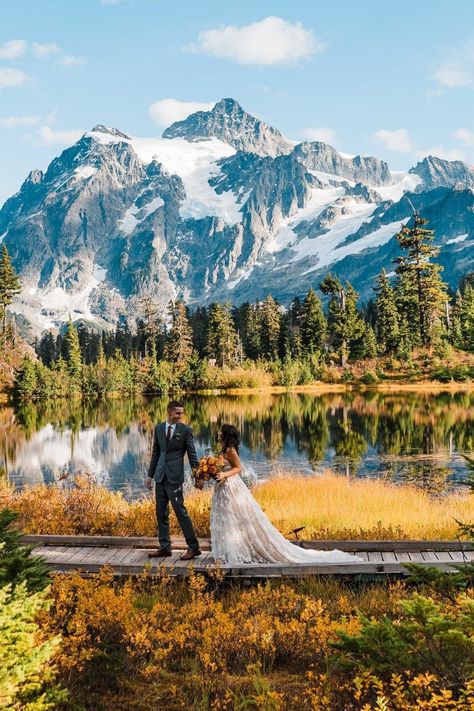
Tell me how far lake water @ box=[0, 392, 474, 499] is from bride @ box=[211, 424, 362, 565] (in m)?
9.43

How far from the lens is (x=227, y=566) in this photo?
29.5 ft

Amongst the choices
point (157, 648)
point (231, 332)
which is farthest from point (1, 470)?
point (231, 332)

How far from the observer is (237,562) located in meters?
9.17

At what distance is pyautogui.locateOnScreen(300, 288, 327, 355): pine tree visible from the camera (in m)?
90.0

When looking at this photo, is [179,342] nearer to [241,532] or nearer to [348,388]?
[348,388]

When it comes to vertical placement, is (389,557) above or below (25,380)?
below

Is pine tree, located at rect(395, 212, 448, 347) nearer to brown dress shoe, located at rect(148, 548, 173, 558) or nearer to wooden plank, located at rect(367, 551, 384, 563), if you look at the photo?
wooden plank, located at rect(367, 551, 384, 563)

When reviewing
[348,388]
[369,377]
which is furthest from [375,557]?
[369,377]

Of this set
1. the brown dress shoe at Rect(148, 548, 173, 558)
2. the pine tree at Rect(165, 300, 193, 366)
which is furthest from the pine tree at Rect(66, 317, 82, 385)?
the brown dress shoe at Rect(148, 548, 173, 558)

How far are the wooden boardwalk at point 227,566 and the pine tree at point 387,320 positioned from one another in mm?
67994

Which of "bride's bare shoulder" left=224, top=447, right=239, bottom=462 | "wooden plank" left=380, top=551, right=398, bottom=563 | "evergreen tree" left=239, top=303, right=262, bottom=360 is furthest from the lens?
"evergreen tree" left=239, top=303, right=262, bottom=360

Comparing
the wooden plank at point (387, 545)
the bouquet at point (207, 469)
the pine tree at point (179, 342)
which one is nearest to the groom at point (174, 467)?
the bouquet at point (207, 469)

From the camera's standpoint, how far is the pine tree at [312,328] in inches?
3543

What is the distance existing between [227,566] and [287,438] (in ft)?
90.2
